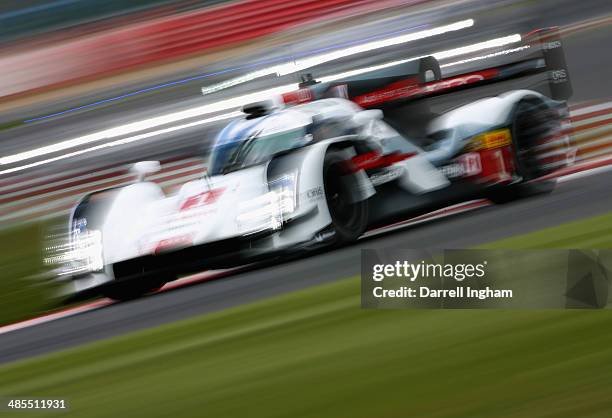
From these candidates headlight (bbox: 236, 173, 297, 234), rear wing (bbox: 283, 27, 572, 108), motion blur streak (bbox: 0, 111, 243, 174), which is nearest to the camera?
headlight (bbox: 236, 173, 297, 234)

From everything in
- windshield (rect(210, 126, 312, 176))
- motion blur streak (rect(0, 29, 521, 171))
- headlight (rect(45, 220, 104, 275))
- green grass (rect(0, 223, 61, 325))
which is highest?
motion blur streak (rect(0, 29, 521, 171))

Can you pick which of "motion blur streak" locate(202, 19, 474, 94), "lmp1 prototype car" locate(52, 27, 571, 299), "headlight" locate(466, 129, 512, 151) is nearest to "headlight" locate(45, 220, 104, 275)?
"lmp1 prototype car" locate(52, 27, 571, 299)

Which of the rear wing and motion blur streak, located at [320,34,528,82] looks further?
motion blur streak, located at [320,34,528,82]

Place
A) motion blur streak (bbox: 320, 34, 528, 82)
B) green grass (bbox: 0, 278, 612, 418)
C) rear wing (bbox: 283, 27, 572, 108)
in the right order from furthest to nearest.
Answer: motion blur streak (bbox: 320, 34, 528, 82)
rear wing (bbox: 283, 27, 572, 108)
green grass (bbox: 0, 278, 612, 418)

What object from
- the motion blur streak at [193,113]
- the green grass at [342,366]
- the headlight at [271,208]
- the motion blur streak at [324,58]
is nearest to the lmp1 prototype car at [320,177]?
the headlight at [271,208]

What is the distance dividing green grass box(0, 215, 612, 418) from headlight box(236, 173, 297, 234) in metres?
0.54

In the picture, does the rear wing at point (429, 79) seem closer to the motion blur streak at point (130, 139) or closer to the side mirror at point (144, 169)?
the motion blur streak at point (130, 139)

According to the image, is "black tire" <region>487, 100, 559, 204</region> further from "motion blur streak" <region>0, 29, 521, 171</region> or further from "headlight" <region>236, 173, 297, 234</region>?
"headlight" <region>236, 173, 297, 234</region>

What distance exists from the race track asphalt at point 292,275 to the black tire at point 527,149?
12 centimetres

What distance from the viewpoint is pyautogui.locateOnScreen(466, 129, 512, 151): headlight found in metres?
5.10

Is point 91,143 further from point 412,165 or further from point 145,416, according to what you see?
point 145,416

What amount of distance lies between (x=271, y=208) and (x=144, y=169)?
1.00 metres

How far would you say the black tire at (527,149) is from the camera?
523 centimetres

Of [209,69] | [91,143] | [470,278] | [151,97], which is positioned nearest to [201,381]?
[470,278]
